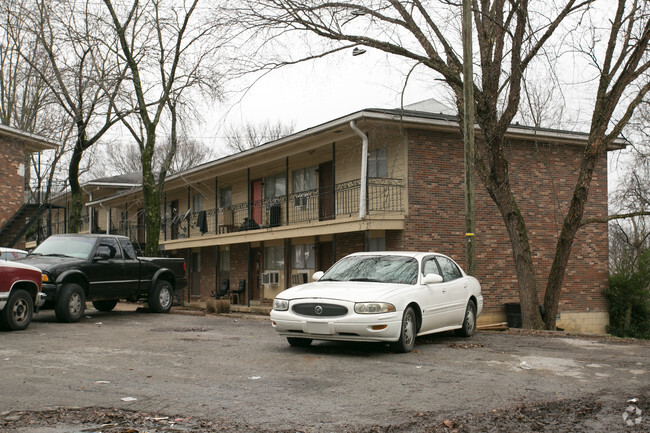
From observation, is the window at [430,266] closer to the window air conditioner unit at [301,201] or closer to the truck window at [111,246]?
the truck window at [111,246]

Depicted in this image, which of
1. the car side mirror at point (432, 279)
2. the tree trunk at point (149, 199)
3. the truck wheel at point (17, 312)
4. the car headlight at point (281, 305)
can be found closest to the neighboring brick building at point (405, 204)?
the tree trunk at point (149, 199)

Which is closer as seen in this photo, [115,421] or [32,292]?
[115,421]

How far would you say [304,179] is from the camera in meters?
24.0

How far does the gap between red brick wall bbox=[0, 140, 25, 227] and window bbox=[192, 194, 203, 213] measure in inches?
309

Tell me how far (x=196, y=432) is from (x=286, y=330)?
4446 millimetres

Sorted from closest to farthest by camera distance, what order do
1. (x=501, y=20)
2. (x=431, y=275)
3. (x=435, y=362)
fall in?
1. (x=435, y=362)
2. (x=431, y=275)
3. (x=501, y=20)

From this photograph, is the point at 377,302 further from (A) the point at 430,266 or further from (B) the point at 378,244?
(B) the point at 378,244

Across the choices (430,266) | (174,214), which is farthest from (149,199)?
(430,266)

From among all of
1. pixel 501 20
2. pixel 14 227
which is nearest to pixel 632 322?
pixel 501 20

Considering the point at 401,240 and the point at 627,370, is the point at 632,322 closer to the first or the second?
the point at 401,240

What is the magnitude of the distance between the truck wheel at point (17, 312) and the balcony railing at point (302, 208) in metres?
8.72

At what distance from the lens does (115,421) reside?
5.57 m

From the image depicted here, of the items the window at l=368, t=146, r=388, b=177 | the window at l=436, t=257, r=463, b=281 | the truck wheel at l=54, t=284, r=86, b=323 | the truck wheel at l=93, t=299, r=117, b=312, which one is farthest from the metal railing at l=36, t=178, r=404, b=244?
the truck wheel at l=54, t=284, r=86, b=323

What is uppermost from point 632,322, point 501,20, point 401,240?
point 501,20
